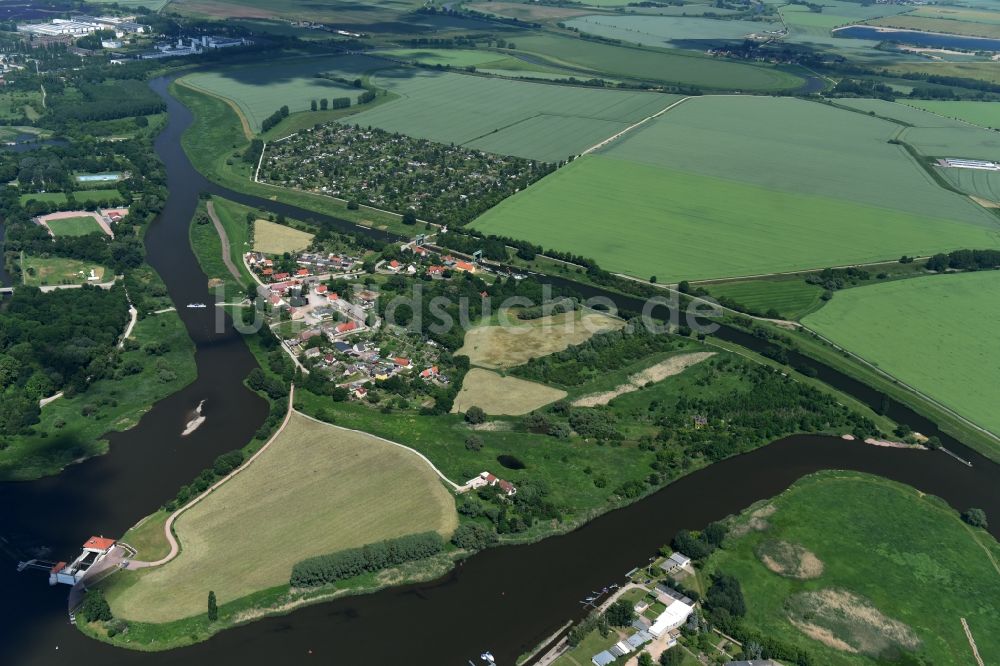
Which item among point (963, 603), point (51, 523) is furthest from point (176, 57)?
point (963, 603)

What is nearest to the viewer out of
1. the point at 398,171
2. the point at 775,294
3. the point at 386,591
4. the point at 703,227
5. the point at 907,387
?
the point at 386,591

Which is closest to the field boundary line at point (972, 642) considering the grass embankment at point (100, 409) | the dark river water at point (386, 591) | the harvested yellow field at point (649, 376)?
the dark river water at point (386, 591)

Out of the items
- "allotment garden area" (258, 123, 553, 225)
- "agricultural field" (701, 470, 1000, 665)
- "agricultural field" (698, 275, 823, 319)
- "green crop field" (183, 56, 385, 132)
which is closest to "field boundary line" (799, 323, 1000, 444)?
"agricultural field" (698, 275, 823, 319)

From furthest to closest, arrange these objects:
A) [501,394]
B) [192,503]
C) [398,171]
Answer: [398,171] < [501,394] < [192,503]

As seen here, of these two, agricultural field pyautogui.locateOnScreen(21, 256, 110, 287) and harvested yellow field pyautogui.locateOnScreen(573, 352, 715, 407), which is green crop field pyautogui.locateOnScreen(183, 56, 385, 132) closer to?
agricultural field pyautogui.locateOnScreen(21, 256, 110, 287)

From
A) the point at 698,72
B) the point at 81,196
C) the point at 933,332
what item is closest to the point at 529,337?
the point at 933,332

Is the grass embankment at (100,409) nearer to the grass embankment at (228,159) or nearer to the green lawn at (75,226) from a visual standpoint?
the green lawn at (75,226)

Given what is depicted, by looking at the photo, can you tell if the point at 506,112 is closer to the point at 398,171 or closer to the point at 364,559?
the point at 398,171

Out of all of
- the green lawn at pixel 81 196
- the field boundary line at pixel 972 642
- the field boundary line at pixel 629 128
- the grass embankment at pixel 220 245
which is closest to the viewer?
the field boundary line at pixel 972 642
